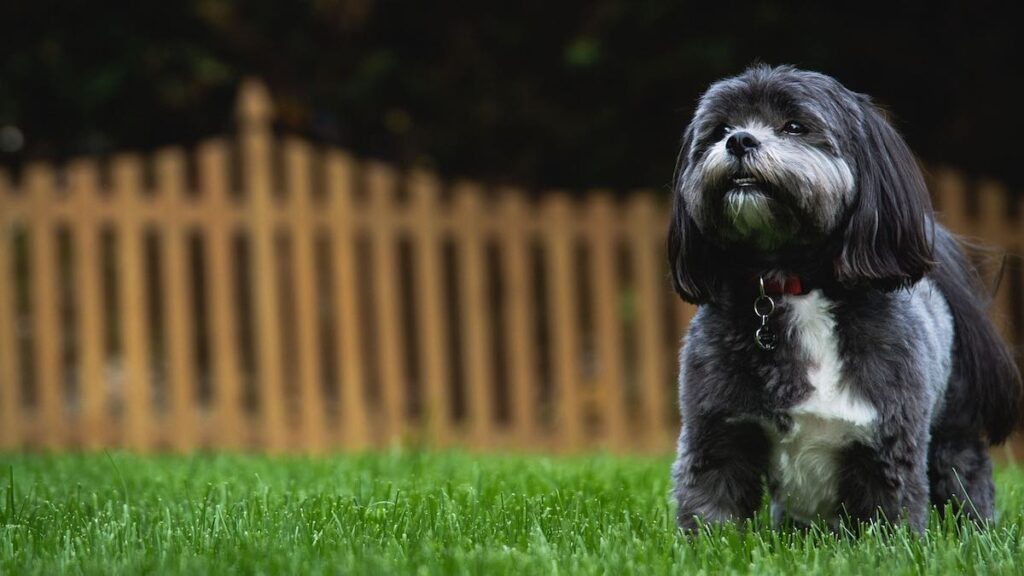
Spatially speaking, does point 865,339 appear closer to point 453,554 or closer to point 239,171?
point 453,554

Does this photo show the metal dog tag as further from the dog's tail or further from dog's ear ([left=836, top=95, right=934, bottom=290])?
the dog's tail

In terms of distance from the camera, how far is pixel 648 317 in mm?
7902

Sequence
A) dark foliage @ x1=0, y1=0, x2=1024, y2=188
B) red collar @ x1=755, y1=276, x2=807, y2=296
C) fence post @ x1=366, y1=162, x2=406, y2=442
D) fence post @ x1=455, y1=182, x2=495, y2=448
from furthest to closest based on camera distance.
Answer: dark foliage @ x1=0, y1=0, x2=1024, y2=188 < fence post @ x1=455, y1=182, x2=495, y2=448 < fence post @ x1=366, y1=162, x2=406, y2=442 < red collar @ x1=755, y1=276, x2=807, y2=296

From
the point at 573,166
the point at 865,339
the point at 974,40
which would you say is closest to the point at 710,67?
the point at 573,166

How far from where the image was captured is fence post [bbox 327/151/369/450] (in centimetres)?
752

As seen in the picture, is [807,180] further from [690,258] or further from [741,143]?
[690,258]

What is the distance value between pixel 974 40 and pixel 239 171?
5.49 m

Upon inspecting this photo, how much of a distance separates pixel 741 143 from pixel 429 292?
15.7 ft

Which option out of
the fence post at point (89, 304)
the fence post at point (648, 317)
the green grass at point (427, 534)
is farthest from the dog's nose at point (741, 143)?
the fence post at point (89, 304)

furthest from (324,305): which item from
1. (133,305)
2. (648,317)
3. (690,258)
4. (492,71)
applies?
(690,258)

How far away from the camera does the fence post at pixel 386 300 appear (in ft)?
24.8

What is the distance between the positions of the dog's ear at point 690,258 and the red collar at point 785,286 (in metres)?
0.16

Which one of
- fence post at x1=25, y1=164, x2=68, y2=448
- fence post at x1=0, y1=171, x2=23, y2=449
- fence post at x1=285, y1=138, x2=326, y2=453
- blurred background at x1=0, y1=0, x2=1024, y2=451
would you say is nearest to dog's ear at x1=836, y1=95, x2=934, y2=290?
blurred background at x1=0, y1=0, x2=1024, y2=451

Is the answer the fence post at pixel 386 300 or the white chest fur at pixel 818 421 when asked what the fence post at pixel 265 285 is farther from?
the white chest fur at pixel 818 421
